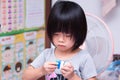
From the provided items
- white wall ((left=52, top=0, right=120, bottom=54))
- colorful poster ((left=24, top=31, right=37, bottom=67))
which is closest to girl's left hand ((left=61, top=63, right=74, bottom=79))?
colorful poster ((left=24, top=31, right=37, bottom=67))

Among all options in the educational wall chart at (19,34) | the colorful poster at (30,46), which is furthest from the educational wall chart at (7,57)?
the colorful poster at (30,46)

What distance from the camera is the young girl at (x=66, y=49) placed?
95 cm

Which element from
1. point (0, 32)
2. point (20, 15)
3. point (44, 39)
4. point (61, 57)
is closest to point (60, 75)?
point (61, 57)

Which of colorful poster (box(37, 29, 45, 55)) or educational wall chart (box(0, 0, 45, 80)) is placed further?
colorful poster (box(37, 29, 45, 55))

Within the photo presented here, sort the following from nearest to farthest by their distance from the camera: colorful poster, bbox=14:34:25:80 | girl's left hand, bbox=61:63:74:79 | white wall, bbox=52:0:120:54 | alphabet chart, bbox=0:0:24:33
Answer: girl's left hand, bbox=61:63:74:79, alphabet chart, bbox=0:0:24:33, colorful poster, bbox=14:34:25:80, white wall, bbox=52:0:120:54

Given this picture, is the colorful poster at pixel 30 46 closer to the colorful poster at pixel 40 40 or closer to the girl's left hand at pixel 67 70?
the colorful poster at pixel 40 40

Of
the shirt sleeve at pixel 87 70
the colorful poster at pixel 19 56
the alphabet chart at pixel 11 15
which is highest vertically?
the alphabet chart at pixel 11 15

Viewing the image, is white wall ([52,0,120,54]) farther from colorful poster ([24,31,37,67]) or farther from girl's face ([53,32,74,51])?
girl's face ([53,32,74,51])

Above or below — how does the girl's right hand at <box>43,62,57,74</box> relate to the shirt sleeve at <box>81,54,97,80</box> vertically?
above

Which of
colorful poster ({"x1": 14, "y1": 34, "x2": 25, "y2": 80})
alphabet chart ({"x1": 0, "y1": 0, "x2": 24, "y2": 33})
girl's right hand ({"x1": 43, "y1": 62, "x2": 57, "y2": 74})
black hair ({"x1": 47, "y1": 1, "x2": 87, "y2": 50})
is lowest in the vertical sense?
colorful poster ({"x1": 14, "y1": 34, "x2": 25, "y2": 80})

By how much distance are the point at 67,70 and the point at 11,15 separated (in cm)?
70

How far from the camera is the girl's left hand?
0.92 meters

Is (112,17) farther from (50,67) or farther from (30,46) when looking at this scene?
(50,67)

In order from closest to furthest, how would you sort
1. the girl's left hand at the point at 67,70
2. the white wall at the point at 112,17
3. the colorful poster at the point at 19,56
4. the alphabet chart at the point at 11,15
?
the girl's left hand at the point at 67,70, the alphabet chart at the point at 11,15, the colorful poster at the point at 19,56, the white wall at the point at 112,17
